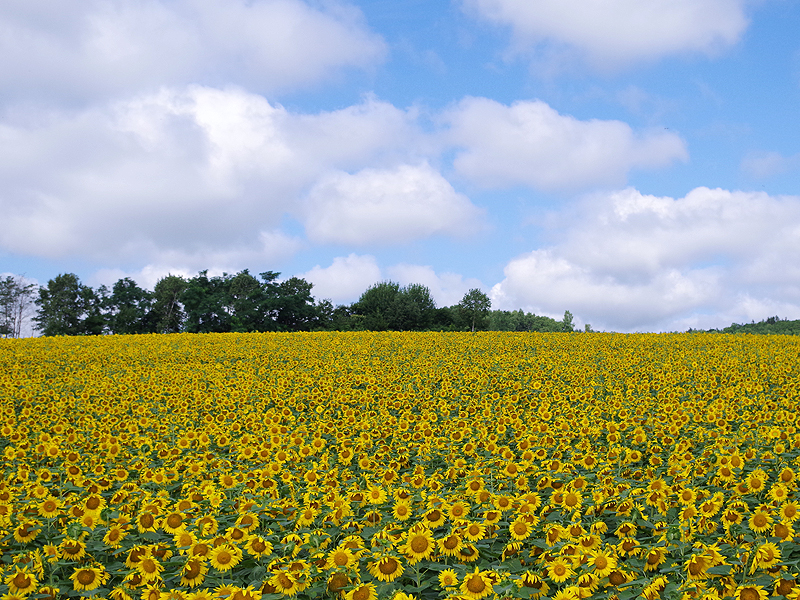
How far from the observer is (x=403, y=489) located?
6078mm

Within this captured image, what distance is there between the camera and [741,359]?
19.2 metres

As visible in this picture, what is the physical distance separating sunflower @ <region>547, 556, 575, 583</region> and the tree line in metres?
53.0

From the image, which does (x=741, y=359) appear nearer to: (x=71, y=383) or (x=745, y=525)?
(x=745, y=525)

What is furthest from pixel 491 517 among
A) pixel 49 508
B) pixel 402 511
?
pixel 49 508

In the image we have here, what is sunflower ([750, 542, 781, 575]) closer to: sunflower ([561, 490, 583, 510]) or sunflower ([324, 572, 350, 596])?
sunflower ([561, 490, 583, 510])

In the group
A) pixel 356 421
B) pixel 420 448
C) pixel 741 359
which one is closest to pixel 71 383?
pixel 356 421

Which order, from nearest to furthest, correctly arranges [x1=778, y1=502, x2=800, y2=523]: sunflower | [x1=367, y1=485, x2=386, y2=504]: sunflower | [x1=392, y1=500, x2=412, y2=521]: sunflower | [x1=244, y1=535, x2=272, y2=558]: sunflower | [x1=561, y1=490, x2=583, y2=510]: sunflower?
1. [x1=244, y1=535, x2=272, y2=558]: sunflower
2. [x1=778, y1=502, x2=800, y2=523]: sunflower
3. [x1=392, y1=500, x2=412, y2=521]: sunflower
4. [x1=561, y1=490, x2=583, y2=510]: sunflower
5. [x1=367, y1=485, x2=386, y2=504]: sunflower

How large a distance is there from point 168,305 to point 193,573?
72.6m

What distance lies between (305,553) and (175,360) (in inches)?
722

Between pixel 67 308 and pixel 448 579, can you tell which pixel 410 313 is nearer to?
pixel 67 308

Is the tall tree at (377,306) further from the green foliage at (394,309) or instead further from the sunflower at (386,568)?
the sunflower at (386,568)

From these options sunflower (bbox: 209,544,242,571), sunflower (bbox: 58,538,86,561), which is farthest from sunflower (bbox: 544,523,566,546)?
sunflower (bbox: 58,538,86,561)

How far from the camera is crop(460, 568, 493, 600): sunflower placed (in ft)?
12.7

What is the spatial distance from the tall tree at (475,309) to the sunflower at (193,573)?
6105 cm
